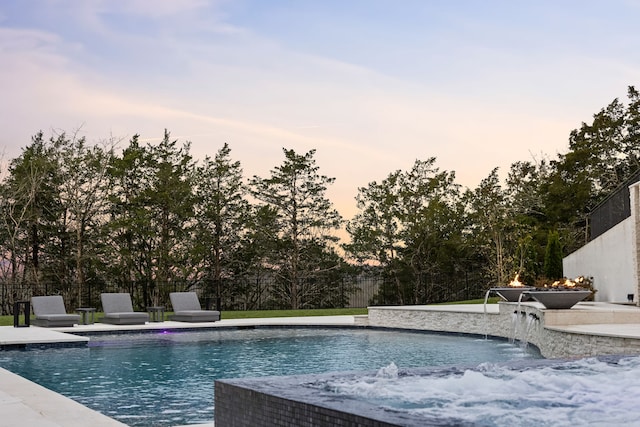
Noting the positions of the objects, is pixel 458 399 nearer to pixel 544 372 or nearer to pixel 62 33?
pixel 544 372

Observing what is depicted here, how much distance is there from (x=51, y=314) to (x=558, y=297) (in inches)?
474

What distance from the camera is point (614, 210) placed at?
63.2ft

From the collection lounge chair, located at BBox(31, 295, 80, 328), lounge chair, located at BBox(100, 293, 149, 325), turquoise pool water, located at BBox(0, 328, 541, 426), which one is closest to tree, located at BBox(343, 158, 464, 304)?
turquoise pool water, located at BBox(0, 328, 541, 426)

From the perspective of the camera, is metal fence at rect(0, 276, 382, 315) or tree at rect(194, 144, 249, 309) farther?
tree at rect(194, 144, 249, 309)

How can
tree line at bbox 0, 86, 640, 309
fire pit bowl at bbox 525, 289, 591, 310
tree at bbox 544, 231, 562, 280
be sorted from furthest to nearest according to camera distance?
tree line at bbox 0, 86, 640, 309 < tree at bbox 544, 231, 562, 280 < fire pit bowl at bbox 525, 289, 591, 310

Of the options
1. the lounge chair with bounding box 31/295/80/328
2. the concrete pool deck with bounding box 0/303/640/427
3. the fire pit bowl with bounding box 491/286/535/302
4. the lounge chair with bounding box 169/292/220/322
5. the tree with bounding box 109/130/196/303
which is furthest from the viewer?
the tree with bounding box 109/130/196/303

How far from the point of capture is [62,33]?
66.3ft

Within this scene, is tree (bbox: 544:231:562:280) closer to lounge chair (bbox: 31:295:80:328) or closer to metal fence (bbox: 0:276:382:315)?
metal fence (bbox: 0:276:382:315)

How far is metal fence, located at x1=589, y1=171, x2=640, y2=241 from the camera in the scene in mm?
17906

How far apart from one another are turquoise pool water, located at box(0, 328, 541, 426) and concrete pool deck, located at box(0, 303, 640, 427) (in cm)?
38

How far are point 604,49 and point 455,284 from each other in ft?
40.8

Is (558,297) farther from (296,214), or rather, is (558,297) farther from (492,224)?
(296,214)

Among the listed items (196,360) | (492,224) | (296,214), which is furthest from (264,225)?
(196,360)

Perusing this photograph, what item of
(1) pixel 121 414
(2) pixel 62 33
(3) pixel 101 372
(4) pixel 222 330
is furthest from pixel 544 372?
(2) pixel 62 33
